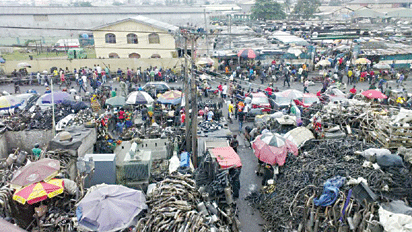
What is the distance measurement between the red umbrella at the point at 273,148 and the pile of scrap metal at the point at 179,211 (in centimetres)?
340

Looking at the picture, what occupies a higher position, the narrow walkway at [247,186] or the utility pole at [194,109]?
the utility pole at [194,109]

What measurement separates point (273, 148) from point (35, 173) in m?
7.78

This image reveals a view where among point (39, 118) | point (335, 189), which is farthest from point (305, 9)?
point (335, 189)

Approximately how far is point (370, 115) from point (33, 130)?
14.9 metres

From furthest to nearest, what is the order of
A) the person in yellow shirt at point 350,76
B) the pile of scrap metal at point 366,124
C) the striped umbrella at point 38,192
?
the person in yellow shirt at point 350,76 < the pile of scrap metal at point 366,124 < the striped umbrella at point 38,192

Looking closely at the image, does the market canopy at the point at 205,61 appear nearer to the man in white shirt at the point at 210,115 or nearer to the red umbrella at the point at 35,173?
the man in white shirt at the point at 210,115

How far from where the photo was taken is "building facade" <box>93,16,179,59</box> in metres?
34.4

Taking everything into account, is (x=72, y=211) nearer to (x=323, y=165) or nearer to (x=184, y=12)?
(x=323, y=165)

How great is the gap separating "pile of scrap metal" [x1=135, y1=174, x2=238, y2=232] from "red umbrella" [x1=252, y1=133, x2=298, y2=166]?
340 cm

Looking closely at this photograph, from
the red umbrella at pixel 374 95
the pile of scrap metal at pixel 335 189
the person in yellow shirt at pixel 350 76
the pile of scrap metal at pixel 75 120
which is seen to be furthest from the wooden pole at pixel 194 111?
the person in yellow shirt at pixel 350 76

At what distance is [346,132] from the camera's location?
1393cm

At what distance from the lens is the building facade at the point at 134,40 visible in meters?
34.4

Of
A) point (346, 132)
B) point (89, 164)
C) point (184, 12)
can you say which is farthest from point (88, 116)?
point (184, 12)

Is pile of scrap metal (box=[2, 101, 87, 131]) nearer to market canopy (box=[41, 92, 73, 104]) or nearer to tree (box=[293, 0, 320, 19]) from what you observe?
market canopy (box=[41, 92, 73, 104])
